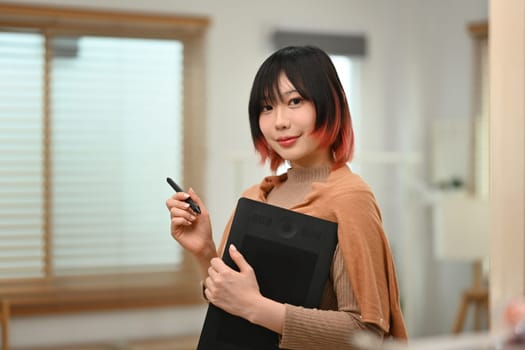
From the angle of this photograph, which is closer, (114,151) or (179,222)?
(179,222)

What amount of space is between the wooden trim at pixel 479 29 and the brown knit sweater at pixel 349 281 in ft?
12.7

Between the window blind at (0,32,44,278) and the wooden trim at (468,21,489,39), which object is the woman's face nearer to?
the window blind at (0,32,44,278)

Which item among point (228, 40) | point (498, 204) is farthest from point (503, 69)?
point (228, 40)

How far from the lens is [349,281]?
4.02 feet

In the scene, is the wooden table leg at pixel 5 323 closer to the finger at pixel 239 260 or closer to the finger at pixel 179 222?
the finger at pixel 179 222

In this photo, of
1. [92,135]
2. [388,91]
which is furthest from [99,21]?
[388,91]

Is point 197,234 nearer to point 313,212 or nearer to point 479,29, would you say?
point 313,212

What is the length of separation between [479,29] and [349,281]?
4.01 metres

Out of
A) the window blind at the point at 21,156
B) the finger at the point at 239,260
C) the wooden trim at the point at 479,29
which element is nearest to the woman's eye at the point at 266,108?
the finger at the point at 239,260

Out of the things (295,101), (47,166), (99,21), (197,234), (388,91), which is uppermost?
(99,21)

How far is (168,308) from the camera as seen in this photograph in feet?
15.1

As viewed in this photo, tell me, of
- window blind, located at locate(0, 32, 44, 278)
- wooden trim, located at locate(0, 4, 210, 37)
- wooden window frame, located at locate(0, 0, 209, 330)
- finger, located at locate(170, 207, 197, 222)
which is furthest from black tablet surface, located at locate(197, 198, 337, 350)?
wooden trim, located at locate(0, 4, 210, 37)

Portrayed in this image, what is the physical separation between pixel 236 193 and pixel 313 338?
3.33 meters

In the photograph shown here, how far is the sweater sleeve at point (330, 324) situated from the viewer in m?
1.20
